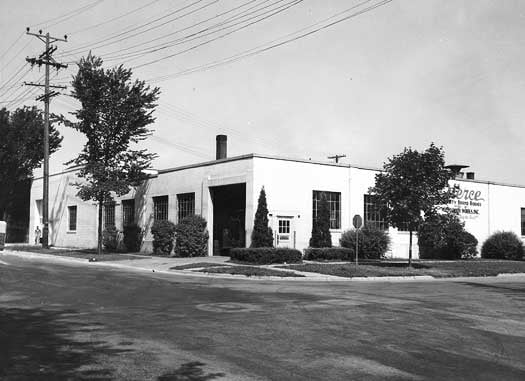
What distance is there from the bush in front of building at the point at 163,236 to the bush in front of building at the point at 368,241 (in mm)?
9750

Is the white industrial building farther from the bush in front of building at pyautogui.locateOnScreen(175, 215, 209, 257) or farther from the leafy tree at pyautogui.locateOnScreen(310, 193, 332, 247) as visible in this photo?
the bush in front of building at pyautogui.locateOnScreen(175, 215, 209, 257)

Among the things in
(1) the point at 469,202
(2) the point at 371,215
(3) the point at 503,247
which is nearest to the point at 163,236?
(2) the point at 371,215

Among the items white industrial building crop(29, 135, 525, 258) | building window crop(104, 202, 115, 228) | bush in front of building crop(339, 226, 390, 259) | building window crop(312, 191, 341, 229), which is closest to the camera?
white industrial building crop(29, 135, 525, 258)

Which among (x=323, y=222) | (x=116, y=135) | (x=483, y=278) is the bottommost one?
(x=483, y=278)

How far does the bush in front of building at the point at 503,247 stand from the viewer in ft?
129

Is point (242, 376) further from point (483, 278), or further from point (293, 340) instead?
point (483, 278)

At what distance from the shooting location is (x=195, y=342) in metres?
7.91

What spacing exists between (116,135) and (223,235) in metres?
8.75

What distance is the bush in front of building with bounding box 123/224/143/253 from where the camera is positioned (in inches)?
1490

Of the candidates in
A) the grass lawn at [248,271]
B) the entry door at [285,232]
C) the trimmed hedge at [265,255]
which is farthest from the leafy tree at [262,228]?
the grass lawn at [248,271]

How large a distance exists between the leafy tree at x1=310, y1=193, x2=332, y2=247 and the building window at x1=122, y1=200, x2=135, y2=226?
48.6 feet

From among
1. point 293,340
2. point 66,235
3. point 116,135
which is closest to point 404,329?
point 293,340

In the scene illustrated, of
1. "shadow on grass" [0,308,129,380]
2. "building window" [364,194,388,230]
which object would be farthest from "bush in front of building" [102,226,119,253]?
"shadow on grass" [0,308,129,380]

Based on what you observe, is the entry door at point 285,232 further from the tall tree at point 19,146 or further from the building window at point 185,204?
the tall tree at point 19,146
